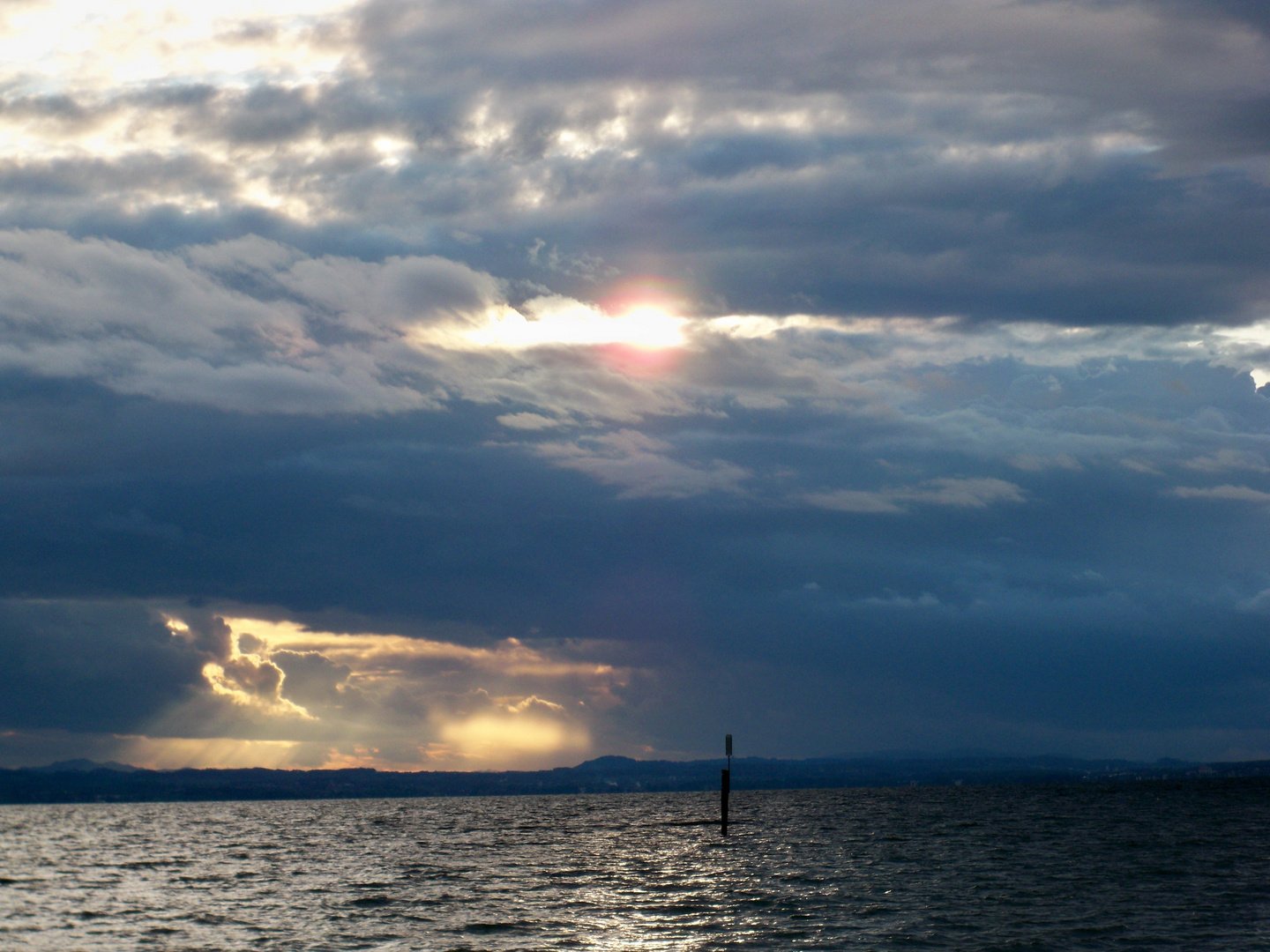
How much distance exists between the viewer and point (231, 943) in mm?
45750

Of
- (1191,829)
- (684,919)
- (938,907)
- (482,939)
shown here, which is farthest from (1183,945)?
(1191,829)

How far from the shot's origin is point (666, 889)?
63.5 m

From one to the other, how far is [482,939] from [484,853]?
5144cm

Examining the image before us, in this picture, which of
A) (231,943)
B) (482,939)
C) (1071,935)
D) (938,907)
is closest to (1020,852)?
(938,907)

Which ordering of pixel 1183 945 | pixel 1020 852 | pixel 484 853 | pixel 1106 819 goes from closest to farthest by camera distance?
pixel 1183 945, pixel 1020 852, pixel 484 853, pixel 1106 819

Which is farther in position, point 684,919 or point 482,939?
point 684,919

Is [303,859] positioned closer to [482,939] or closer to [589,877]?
[589,877]

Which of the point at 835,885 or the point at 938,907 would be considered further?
the point at 835,885

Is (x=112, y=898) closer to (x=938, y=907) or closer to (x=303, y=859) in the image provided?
(x=303, y=859)

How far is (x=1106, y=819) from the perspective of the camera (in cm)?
13362

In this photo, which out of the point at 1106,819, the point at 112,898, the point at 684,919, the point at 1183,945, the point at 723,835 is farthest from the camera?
the point at 1106,819

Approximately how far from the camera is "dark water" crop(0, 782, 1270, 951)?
47.0 m

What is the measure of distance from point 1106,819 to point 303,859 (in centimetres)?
9152

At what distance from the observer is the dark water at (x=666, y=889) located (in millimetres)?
46969
